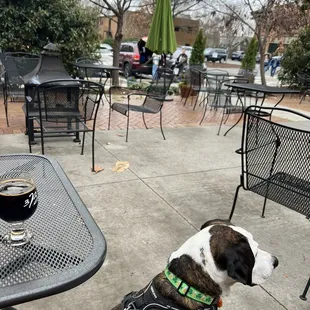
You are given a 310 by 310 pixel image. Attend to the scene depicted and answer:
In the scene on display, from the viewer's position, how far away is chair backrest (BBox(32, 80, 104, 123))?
3722 millimetres

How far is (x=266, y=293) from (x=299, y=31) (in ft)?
39.9

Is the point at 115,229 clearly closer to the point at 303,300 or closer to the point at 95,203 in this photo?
the point at 95,203

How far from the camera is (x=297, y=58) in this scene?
11.7 meters

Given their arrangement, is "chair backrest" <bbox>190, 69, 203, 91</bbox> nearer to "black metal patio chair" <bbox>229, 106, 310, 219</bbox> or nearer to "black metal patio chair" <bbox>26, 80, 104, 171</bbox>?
"black metal patio chair" <bbox>26, 80, 104, 171</bbox>

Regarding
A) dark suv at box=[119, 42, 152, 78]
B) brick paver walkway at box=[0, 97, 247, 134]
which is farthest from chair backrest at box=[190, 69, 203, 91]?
dark suv at box=[119, 42, 152, 78]

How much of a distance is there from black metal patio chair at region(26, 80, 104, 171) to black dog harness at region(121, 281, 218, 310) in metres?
2.40

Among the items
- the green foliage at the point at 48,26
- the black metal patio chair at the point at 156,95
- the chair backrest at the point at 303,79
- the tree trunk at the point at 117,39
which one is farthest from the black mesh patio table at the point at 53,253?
the chair backrest at the point at 303,79

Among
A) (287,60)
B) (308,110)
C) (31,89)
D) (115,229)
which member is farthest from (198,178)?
(287,60)

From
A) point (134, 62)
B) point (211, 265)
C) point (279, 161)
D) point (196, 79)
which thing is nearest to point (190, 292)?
point (211, 265)

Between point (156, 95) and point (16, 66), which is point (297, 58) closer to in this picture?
point (156, 95)

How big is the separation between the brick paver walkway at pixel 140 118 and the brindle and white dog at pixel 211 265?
4109 mm

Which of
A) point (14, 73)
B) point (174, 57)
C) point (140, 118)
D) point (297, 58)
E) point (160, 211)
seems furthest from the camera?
point (174, 57)

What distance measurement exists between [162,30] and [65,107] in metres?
4.40

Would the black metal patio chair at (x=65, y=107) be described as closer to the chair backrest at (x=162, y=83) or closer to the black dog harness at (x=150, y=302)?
the chair backrest at (x=162, y=83)
